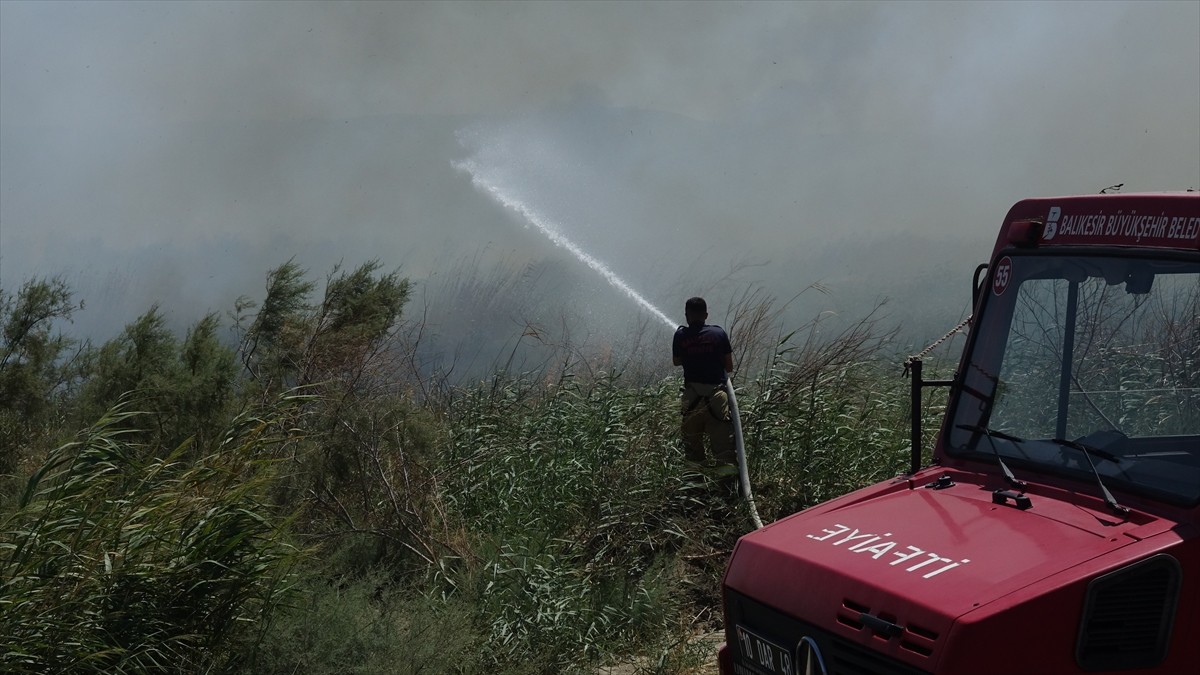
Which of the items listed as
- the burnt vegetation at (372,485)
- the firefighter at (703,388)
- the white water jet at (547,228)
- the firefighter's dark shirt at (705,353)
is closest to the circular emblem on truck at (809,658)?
the burnt vegetation at (372,485)

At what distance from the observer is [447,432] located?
8719mm

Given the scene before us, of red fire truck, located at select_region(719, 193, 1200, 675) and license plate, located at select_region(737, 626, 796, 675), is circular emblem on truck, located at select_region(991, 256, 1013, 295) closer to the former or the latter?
red fire truck, located at select_region(719, 193, 1200, 675)

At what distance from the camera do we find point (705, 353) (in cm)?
810

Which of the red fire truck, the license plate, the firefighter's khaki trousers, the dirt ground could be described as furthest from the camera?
the firefighter's khaki trousers

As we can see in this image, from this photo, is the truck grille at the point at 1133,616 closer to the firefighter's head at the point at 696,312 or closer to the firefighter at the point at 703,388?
the firefighter at the point at 703,388

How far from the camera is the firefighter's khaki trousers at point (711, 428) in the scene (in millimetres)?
7996

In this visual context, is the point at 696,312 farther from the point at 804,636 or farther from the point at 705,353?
the point at 804,636

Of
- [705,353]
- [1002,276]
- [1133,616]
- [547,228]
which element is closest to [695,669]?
[705,353]

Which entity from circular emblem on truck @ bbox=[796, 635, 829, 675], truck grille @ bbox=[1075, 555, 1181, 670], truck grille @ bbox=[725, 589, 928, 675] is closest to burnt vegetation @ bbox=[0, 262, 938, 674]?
truck grille @ bbox=[725, 589, 928, 675]

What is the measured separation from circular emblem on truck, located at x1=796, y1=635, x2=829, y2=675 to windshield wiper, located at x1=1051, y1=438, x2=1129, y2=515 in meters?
1.03

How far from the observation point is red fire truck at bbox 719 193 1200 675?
319cm

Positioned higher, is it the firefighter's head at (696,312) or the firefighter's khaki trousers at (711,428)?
the firefighter's head at (696,312)

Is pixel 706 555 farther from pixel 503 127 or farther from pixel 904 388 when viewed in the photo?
pixel 503 127

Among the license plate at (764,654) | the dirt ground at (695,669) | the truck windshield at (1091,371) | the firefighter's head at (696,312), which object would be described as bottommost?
the dirt ground at (695,669)
